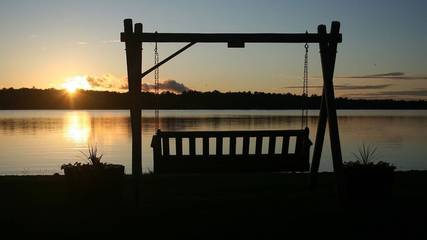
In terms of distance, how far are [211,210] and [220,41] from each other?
9.27ft

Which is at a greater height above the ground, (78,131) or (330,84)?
(330,84)

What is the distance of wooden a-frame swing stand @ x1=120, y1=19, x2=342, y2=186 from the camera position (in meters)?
9.41

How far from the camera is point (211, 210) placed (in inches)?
354

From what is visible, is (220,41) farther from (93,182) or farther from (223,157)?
(93,182)

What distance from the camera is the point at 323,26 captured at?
1025cm

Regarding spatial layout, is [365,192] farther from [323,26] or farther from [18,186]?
[18,186]

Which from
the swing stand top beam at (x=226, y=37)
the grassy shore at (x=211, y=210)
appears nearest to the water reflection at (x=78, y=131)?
the grassy shore at (x=211, y=210)

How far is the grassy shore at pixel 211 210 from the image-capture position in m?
7.69

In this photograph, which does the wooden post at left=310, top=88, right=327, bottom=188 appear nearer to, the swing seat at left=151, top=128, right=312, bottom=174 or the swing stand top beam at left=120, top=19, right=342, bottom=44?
the swing seat at left=151, top=128, right=312, bottom=174

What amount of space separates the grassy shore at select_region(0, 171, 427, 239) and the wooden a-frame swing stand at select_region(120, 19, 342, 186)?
807 millimetres

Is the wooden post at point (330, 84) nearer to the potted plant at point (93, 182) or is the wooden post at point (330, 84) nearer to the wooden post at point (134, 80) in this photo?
the wooden post at point (134, 80)

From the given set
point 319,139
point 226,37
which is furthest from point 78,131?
point 226,37

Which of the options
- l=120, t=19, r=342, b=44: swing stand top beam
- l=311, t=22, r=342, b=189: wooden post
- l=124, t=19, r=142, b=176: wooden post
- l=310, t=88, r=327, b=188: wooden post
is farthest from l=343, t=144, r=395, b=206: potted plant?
l=124, t=19, r=142, b=176: wooden post

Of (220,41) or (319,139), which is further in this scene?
(319,139)
